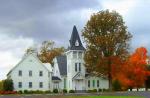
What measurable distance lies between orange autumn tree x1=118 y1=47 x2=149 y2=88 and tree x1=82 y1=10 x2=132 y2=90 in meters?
5.95

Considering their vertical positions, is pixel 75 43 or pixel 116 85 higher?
pixel 75 43

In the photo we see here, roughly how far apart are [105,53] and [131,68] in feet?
33.1

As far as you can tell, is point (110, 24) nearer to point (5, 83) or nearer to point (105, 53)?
point (105, 53)

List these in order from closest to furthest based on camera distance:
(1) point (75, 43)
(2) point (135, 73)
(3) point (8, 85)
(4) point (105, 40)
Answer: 1. (4) point (105, 40)
2. (3) point (8, 85)
3. (2) point (135, 73)
4. (1) point (75, 43)

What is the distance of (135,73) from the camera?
9750 cm

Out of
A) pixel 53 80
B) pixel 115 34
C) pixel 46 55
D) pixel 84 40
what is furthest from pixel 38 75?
pixel 46 55

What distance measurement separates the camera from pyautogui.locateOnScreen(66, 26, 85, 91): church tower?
97.2 m

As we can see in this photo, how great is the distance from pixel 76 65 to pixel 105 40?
12233 millimetres

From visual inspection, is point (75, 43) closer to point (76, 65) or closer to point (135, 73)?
point (76, 65)

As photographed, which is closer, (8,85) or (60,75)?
(8,85)

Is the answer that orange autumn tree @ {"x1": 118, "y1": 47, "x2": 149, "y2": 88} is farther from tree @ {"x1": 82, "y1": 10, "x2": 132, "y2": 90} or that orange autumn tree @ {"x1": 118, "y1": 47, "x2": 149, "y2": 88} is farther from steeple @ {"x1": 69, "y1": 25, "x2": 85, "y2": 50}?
steeple @ {"x1": 69, "y1": 25, "x2": 85, "y2": 50}

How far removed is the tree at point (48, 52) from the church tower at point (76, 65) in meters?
28.3

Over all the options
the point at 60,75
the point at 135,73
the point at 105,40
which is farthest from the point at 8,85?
the point at 135,73

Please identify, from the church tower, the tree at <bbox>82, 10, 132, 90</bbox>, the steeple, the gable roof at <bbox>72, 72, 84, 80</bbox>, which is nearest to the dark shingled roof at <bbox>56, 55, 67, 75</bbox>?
the church tower
